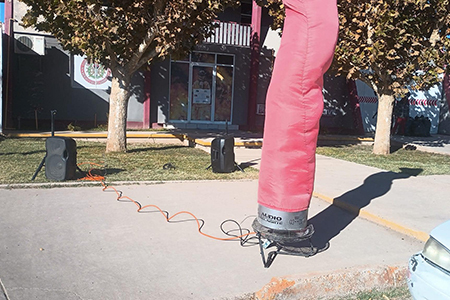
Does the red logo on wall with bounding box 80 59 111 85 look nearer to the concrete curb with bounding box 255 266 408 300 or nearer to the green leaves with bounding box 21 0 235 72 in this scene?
the green leaves with bounding box 21 0 235 72

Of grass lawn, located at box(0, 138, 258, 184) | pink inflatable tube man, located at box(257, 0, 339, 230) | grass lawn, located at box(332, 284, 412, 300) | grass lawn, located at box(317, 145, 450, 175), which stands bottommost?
grass lawn, located at box(332, 284, 412, 300)

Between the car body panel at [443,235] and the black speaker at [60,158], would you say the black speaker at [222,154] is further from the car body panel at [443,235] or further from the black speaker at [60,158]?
the car body panel at [443,235]

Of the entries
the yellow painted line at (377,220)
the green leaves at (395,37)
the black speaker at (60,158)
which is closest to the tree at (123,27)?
the green leaves at (395,37)

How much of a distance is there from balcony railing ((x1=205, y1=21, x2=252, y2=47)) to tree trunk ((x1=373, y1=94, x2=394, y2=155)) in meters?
6.53

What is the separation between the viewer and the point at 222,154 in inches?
355

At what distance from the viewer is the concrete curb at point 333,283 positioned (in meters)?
3.67

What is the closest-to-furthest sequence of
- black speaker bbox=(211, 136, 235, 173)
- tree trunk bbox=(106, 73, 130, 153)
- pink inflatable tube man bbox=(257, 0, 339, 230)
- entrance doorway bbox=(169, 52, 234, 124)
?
pink inflatable tube man bbox=(257, 0, 339, 230), black speaker bbox=(211, 136, 235, 173), tree trunk bbox=(106, 73, 130, 153), entrance doorway bbox=(169, 52, 234, 124)

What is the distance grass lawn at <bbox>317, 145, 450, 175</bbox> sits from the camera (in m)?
10.9

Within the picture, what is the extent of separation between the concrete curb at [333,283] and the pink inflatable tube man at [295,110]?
71 centimetres

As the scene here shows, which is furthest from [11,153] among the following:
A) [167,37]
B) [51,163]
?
[167,37]

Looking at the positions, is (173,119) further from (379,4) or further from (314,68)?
(314,68)

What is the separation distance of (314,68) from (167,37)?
6.29 m

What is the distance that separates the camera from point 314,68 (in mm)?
4090

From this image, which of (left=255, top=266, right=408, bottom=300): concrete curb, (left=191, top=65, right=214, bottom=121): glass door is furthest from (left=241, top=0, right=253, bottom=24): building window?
(left=255, top=266, right=408, bottom=300): concrete curb
